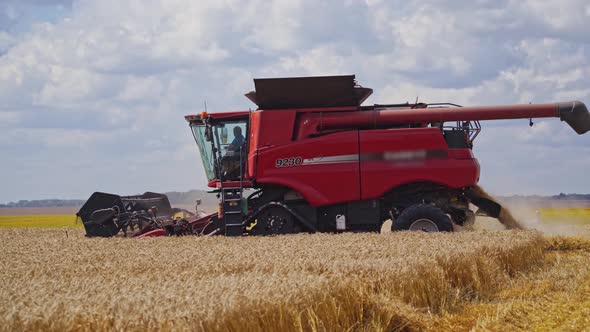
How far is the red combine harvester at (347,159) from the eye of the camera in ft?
44.1

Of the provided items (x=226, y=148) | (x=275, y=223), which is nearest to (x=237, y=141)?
(x=226, y=148)

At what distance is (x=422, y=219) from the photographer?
12844mm

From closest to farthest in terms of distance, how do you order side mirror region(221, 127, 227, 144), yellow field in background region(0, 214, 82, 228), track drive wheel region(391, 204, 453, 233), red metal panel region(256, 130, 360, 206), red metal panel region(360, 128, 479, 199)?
track drive wheel region(391, 204, 453, 233), red metal panel region(360, 128, 479, 199), red metal panel region(256, 130, 360, 206), side mirror region(221, 127, 227, 144), yellow field in background region(0, 214, 82, 228)

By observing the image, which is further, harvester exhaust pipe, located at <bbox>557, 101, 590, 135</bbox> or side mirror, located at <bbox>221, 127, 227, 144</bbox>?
side mirror, located at <bbox>221, 127, 227, 144</bbox>

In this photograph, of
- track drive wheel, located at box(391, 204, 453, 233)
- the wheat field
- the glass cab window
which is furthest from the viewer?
the glass cab window

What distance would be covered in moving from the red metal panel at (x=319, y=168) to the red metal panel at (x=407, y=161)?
21cm

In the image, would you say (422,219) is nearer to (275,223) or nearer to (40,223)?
(275,223)

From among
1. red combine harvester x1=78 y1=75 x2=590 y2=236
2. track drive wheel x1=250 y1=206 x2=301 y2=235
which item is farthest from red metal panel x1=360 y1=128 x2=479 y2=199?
track drive wheel x1=250 y1=206 x2=301 y2=235

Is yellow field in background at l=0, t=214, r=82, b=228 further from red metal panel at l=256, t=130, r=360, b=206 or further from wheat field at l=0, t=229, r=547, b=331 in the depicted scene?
wheat field at l=0, t=229, r=547, b=331

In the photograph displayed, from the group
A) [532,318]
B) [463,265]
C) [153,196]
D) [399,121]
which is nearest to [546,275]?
[463,265]

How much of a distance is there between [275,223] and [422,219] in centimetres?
265

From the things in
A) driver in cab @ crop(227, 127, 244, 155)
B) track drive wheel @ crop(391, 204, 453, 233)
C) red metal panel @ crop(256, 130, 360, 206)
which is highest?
driver in cab @ crop(227, 127, 244, 155)

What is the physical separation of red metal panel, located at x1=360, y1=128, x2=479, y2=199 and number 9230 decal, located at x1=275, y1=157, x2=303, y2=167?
1134 mm

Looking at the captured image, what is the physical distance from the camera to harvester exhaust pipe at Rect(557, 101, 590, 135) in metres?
13.4
